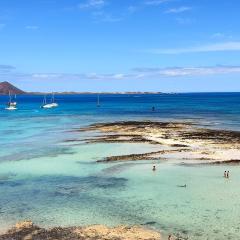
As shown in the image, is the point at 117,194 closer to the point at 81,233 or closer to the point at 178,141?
the point at 81,233

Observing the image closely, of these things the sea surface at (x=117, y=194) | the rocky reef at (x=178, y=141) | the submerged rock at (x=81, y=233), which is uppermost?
the rocky reef at (x=178, y=141)

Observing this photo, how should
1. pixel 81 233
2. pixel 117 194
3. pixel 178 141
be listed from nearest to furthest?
pixel 81 233
pixel 117 194
pixel 178 141

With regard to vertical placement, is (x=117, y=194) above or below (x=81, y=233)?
above

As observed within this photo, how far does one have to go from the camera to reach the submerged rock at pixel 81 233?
77.3 feet

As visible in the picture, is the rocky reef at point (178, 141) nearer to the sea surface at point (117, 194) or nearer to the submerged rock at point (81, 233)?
the sea surface at point (117, 194)

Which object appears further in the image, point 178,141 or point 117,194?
point 178,141

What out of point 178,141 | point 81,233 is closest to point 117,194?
point 81,233

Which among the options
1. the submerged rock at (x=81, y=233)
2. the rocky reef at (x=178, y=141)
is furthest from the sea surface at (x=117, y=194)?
the rocky reef at (x=178, y=141)

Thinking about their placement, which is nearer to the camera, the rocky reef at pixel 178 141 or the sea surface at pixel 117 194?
the sea surface at pixel 117 194

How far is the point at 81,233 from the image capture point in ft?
79.6

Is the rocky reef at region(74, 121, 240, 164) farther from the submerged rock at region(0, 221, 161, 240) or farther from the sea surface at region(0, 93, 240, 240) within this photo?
the submerged rock at region(0, 221, 161, 240)

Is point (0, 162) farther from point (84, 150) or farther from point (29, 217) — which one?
point (29, 217)

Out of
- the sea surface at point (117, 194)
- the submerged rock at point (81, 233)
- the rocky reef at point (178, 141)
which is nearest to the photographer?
the submerged rock at point (81, 233)

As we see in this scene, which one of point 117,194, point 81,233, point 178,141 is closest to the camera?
point 81,233
